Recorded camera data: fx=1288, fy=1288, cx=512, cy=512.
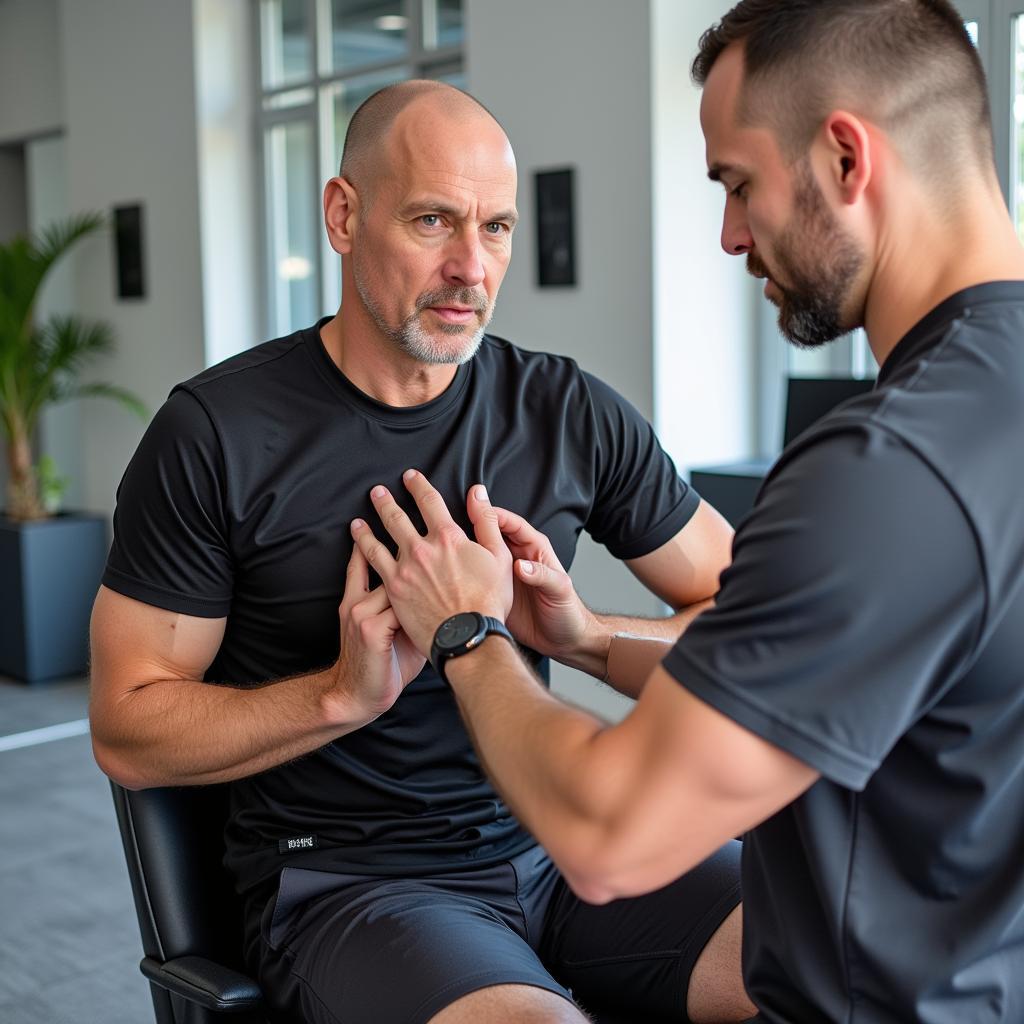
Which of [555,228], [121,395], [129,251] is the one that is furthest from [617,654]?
[129,251]

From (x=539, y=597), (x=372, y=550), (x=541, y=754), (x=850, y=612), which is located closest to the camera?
(x=850, y=612)

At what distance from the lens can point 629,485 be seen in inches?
73.1

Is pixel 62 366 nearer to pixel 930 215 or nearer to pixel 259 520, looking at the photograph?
pixel 259 520

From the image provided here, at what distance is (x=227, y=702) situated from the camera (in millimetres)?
1529

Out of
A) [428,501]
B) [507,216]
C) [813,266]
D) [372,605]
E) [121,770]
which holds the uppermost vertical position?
[507,216]

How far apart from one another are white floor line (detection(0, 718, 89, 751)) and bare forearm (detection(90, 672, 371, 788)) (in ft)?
11.5

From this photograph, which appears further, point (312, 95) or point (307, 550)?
point (312, 95)

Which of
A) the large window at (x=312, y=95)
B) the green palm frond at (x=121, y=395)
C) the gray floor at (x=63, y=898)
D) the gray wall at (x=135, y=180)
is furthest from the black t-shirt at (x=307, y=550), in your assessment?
the green palm frond at (x=121, y=395)

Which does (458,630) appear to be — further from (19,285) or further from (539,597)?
(19,285)

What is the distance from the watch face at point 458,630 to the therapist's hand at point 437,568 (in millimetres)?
35

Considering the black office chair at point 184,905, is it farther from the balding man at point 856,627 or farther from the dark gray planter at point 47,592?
the dark gray planter at point 47,592

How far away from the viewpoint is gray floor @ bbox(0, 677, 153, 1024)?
292 centimetres

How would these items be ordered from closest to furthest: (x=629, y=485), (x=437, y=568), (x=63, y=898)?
1. (x=437, y=568)
2. (x=629, y=485)
3. (x=63, y=898)

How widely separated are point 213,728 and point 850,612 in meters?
0.85
